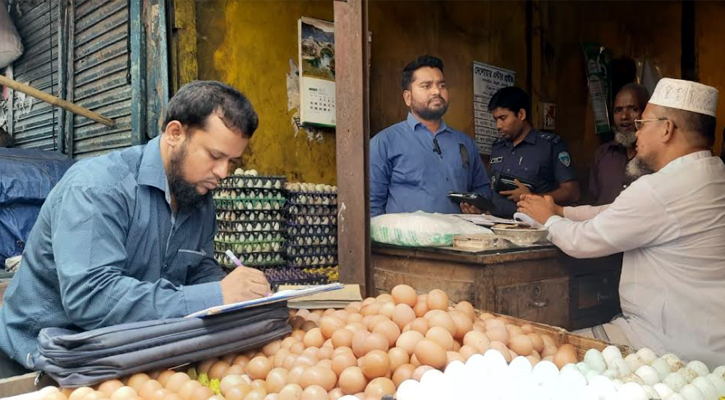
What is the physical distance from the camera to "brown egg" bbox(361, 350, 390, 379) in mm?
1732

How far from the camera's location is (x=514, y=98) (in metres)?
4.91

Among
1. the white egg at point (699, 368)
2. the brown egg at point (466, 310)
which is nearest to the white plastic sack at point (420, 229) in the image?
the brown egg at point (466, 310)

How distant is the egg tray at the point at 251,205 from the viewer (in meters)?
4.26

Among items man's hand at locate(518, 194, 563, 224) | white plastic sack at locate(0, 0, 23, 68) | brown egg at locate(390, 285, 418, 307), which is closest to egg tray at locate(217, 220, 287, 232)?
man's hand at locate(518, 194, 563, 224)

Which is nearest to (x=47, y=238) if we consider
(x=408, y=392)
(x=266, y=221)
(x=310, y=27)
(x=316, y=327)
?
(x=316, y=327)

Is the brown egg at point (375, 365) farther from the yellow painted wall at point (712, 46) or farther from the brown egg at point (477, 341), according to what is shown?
the yellow painted wall at point (712, 46)

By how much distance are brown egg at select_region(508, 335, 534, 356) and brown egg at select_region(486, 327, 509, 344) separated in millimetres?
26

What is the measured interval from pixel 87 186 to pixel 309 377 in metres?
1.04

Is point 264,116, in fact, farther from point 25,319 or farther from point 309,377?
point 309,377

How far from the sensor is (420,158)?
4152 mm

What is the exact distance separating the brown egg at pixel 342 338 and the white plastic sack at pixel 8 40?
6.39 m

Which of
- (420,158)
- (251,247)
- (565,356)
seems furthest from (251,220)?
(565,356)

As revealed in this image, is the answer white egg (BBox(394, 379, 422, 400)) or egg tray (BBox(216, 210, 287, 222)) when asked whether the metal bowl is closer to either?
white egg (BBox(394, 379, 422, 400))

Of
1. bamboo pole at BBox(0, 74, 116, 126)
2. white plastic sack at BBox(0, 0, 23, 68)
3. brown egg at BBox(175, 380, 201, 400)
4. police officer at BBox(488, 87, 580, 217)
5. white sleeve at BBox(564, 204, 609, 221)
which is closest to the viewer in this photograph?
brown egg at BBox(175, 380, 201, 400)
